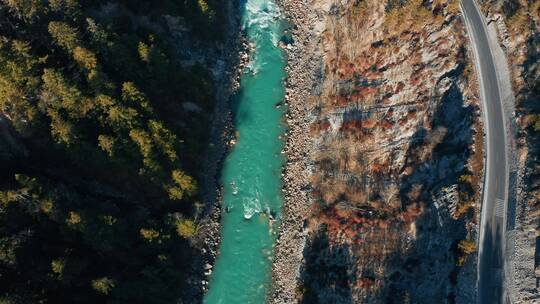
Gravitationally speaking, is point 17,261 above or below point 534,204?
below


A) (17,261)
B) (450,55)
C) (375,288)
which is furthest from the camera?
(450,55)

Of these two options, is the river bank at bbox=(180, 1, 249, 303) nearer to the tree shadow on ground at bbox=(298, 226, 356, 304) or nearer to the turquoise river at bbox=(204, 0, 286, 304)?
the turquoise river at bbox=(204, 0, 286, 304)

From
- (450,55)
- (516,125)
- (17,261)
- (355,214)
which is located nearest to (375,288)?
(355,214)

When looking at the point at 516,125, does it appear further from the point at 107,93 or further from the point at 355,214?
the point at 107,93

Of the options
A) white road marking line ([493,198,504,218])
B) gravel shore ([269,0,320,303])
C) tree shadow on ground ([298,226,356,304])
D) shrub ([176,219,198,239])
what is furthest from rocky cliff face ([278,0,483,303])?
shrub ([176,219,198,239])

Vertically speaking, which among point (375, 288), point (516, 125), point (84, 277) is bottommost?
point (84, 277)

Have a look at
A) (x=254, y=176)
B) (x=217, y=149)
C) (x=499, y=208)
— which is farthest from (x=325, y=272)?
(x=217, y=149)

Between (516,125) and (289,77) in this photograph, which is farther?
(289,77)

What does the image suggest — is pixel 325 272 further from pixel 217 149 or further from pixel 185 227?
pixel 217 149
